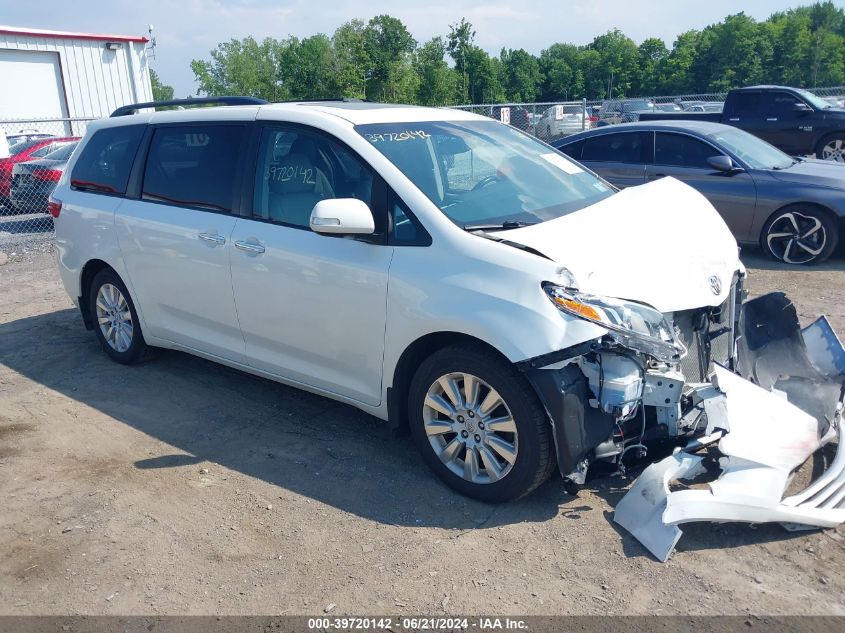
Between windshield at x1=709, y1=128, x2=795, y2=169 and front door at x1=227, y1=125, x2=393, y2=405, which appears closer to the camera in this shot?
front door at x1=227, y1=125, x2=393, y2=405

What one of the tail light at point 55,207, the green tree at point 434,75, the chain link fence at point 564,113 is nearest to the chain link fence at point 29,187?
the tail light at point 55,207

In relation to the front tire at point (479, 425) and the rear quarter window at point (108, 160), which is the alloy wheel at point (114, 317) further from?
the front tire at point (479, 425)

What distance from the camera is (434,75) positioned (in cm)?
5019

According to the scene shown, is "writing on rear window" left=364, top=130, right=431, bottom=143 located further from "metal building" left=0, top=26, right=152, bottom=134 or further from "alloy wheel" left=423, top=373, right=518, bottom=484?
"metal building" left=0, top=26, right=152, bottom=134

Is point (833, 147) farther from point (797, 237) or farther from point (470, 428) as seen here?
point (470, 428)

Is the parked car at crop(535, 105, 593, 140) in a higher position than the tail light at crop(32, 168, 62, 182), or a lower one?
higher

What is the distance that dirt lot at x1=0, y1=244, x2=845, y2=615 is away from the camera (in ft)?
10.3

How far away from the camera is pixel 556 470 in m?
3.99

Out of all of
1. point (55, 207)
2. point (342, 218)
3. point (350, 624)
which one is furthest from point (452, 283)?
point (55, 207)

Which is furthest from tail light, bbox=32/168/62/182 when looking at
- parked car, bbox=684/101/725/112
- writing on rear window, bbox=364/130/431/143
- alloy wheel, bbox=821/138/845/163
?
parked car, bbox=684/101/725/112

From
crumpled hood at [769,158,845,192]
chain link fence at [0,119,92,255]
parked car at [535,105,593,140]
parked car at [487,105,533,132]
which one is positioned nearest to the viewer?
crumpled hood at [769,158,845,192]

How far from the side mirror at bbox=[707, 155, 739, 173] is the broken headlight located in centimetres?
593

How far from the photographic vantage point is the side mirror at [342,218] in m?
3.86

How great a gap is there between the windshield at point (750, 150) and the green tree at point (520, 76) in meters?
64.7
